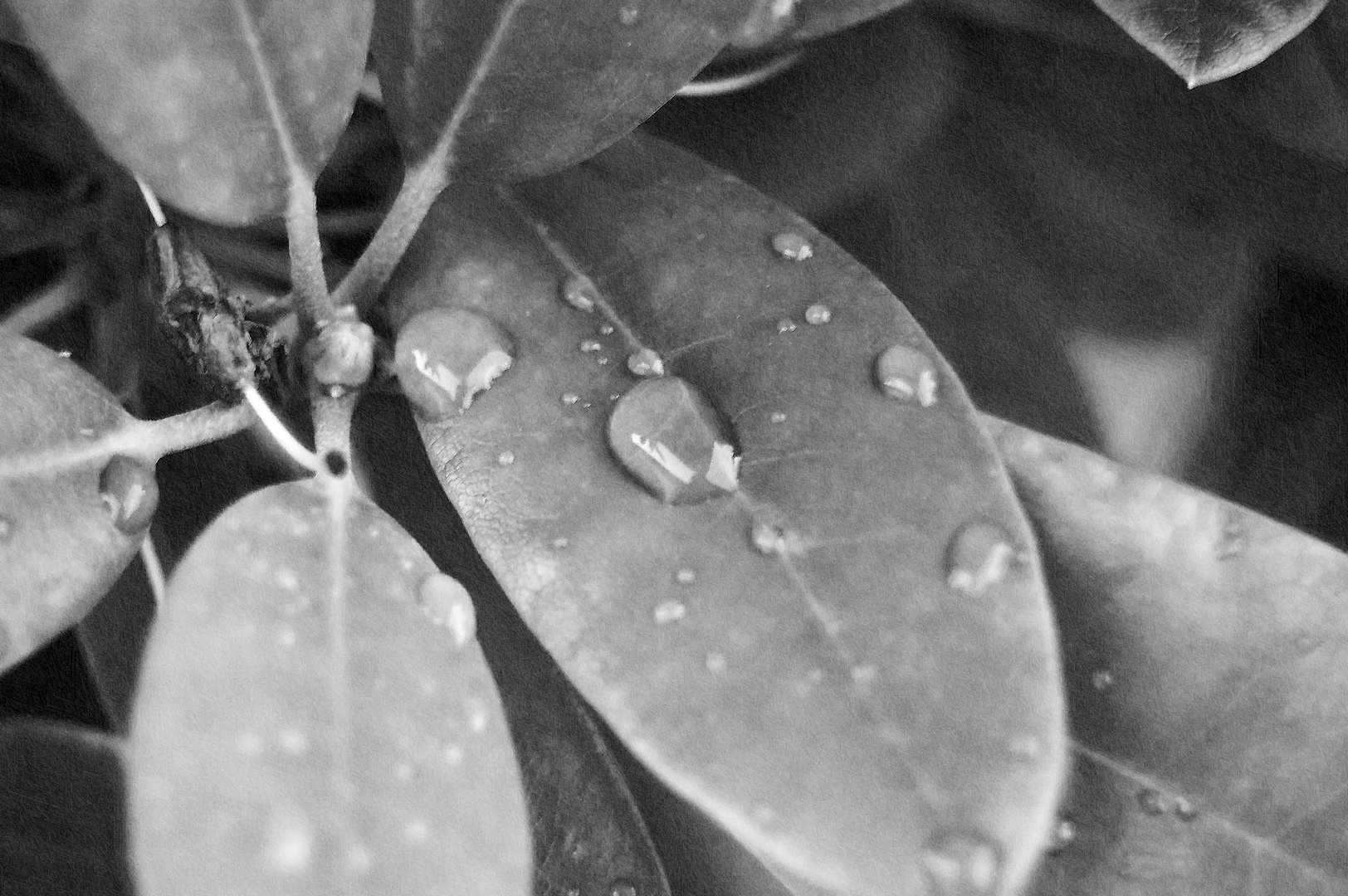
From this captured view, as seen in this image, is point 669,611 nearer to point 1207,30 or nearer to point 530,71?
point 530,71

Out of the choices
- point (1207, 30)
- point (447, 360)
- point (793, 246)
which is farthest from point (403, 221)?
point (1207, 30)

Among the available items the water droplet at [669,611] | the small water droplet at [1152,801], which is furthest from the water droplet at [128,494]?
the small water droplet at [1152,801]

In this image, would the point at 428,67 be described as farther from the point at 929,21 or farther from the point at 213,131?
the point at 929,21

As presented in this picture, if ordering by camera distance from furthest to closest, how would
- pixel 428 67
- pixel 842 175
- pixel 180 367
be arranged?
1. pixel 842 175
2. pixel 180 367
3. pixel 428 67

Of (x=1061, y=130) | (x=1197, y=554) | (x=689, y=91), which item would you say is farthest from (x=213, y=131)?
(x=1061, y=130)

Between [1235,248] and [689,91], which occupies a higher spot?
[689,91]

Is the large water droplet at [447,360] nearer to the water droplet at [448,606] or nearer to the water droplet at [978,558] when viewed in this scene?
the water droplet at [448,606]
